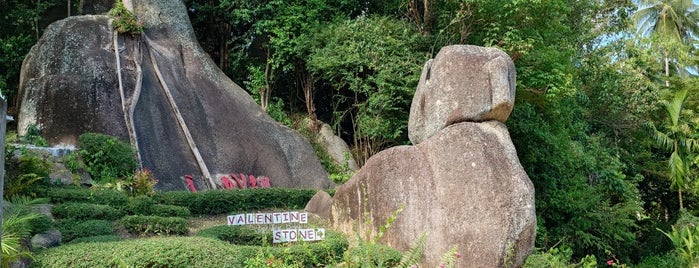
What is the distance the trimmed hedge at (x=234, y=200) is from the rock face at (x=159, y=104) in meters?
2.08

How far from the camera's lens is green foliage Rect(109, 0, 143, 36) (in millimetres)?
15719

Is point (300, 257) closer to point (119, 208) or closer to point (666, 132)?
point (119, 208)

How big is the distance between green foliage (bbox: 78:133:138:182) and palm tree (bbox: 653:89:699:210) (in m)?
15.8

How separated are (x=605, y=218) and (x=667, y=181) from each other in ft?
22.2

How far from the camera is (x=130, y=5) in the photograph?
16.6 metres

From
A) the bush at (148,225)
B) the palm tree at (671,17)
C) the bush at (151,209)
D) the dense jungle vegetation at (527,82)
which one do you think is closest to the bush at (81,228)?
the bush at (148,225)

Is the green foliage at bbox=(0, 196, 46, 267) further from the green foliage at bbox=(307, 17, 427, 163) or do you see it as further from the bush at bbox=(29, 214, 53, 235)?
the green foliage at bbox=(307, 17, 427, 163)

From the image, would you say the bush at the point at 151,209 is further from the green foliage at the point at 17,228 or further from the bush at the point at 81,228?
the green foliage at the point at 17,228

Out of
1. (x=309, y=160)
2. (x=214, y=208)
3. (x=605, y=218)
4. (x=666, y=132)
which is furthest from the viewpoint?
(x=666, y=132)

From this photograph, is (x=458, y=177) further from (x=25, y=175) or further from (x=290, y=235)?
(x=25, y=175)

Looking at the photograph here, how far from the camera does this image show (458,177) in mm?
8719

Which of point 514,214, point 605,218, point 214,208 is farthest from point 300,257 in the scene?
point 605,218

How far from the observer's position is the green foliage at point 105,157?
1270 centimetres

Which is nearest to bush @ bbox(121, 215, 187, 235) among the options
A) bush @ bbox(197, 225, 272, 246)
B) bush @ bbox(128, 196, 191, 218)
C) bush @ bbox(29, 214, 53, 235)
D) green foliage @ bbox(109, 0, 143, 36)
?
bush @ bbox(197, 225, 272, 246)
